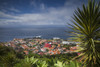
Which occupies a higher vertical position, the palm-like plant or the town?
the palm-like plant

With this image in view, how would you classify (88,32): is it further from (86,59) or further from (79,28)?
(86,59)

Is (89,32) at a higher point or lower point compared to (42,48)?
higher

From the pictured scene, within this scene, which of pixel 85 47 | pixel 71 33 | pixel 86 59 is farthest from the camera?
pixel 71 33

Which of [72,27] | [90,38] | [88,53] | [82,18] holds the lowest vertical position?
[88,53]

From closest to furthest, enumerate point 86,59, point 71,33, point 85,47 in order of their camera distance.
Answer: point 86,59
point 85,47
point 71,33

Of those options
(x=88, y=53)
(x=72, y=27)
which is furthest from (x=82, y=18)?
(x=88, y=53)

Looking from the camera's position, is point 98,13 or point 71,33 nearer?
point 98,13

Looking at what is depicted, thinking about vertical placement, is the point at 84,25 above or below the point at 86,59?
above

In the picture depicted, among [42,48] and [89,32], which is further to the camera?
[42,48]
